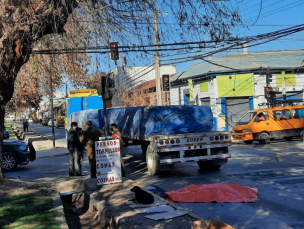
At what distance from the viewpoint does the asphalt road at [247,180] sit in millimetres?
6441

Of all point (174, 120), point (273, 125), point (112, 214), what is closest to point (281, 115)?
point (273, 125)

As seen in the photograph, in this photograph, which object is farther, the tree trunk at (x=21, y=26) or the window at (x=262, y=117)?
the window at (x=262, y=117)

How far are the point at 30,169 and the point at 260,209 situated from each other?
10.7 metres

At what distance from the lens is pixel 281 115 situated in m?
20.5

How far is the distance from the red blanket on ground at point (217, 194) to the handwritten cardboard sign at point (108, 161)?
6.93ft

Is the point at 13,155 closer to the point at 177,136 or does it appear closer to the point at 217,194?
the point at 177,136

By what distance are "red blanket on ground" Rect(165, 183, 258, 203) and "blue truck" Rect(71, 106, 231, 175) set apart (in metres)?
2.76

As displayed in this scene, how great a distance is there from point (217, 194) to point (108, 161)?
332cm

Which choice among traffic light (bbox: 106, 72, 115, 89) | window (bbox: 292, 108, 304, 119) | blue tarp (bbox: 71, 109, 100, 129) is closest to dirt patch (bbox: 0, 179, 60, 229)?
traffic light (bbox: 106, 72, 115, 89)

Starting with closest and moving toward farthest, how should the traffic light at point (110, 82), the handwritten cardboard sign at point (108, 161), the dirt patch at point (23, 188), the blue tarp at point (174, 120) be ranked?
the dirt patch at point (23, 188) → the handwritten cardboard sign at point (108, 161) → the traffic light at point (110, 82) → the blue tarp at point (174, 120)

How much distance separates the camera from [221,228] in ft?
15.8

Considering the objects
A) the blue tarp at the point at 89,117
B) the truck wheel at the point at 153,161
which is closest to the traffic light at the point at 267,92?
the blue tarp at the point at 89,117

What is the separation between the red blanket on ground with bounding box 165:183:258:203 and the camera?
7660 millimetres

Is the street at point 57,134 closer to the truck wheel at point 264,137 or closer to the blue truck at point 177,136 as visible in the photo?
the truck wheel at point 264,137
